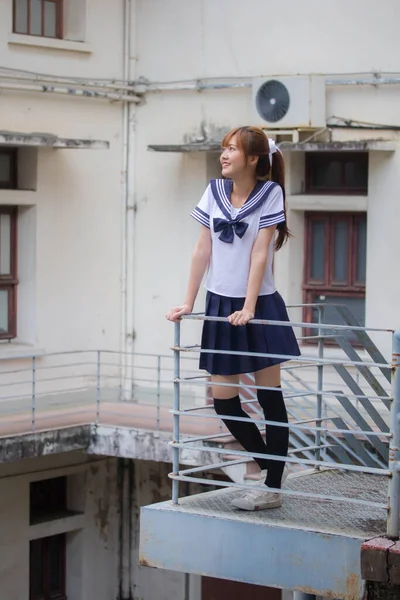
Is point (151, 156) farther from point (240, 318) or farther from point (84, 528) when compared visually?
point (240, 318)

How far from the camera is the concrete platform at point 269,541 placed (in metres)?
5.70

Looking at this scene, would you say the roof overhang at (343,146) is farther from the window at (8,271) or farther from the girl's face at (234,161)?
the girl's face at (234,161)

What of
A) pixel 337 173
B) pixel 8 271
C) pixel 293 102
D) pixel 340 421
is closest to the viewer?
pixel 340 421

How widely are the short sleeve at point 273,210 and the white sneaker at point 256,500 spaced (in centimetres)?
127

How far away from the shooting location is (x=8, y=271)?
1246cm

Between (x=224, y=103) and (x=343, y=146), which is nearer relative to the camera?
→ (x=343, y=146)

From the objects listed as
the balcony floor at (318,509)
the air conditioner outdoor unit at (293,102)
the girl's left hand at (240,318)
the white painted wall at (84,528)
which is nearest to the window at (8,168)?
the air conditioner outdoor unit at (293,102)

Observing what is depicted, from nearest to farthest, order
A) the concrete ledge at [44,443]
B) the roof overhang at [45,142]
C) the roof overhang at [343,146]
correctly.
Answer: the concrete ledge at [44,443], the roof overhang at [343,146], the roof overhang at [45,142]

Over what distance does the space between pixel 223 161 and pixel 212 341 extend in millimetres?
843

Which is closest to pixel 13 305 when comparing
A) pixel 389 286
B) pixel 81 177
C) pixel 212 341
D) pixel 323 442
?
pixel 81 177

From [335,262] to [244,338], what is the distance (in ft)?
20.4

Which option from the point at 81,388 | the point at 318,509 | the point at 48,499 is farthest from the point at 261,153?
the point at 48,499

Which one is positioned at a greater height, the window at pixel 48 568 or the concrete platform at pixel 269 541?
the concrete platform at pixel 269 541


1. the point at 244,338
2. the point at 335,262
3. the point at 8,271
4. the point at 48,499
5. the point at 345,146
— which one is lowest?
the point at 48,499
